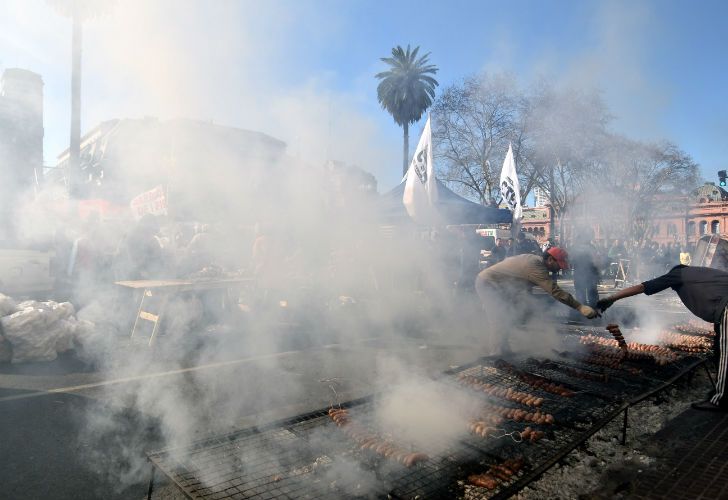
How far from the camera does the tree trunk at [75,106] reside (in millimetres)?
5029

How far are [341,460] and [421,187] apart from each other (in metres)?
6.04

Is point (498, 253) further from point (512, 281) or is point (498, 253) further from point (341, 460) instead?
point (341, 460)

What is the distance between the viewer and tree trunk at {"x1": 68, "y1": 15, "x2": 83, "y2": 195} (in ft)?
16.5

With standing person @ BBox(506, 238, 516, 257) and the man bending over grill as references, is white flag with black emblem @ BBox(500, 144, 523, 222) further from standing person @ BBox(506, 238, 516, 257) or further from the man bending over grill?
the man bending over grill

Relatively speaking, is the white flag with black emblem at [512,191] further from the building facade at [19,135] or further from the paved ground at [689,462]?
the building facade at [19,135]

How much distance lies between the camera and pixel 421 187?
795 centimetres

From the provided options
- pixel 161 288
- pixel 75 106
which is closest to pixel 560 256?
pixel 161 288

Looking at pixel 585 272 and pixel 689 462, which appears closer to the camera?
pixel 689 462

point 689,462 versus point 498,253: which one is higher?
point 498,253

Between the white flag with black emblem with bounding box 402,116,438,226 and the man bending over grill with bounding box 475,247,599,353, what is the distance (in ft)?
10.1

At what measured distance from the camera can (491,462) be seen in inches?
100

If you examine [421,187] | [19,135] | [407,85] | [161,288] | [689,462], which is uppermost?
[407,85]

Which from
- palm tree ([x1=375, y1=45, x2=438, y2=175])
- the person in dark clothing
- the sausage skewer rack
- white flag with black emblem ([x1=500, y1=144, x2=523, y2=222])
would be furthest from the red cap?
palm tree ([x1=375, y1=45, x2=438, y2=175])

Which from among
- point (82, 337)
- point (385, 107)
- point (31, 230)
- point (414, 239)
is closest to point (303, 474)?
point (82, 337)
